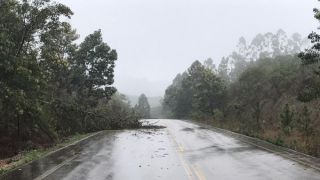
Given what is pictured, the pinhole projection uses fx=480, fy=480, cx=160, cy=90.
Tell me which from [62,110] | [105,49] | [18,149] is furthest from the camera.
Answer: [105,49]

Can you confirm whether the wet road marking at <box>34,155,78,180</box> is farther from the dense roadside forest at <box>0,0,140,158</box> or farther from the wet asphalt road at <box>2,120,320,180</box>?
the dense roadside forest at <box>0,0,140,158</box>

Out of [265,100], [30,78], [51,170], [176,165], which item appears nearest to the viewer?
[51,170]

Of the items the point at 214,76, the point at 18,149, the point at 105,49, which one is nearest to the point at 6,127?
the point at 18,149

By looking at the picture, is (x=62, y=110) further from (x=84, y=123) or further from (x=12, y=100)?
(x=12, y=100)

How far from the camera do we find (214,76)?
73.0m

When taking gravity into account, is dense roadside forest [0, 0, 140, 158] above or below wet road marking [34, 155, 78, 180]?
above

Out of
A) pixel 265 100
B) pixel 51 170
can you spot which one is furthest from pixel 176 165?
pixel 265 100

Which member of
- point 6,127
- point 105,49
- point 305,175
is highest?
point 105,49

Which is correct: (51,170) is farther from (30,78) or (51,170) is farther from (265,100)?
(265,100)

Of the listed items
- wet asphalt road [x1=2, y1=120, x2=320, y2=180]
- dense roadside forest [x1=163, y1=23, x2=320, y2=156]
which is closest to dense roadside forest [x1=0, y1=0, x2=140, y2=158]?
wet asphalt road [x1=2, y1=120, x2=320, y2=180]

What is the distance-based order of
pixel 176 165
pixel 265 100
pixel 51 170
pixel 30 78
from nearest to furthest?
pixel 51 170, pixel 176 165, pixel 30 78, pixel 265 100

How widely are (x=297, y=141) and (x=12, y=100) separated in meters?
13.0

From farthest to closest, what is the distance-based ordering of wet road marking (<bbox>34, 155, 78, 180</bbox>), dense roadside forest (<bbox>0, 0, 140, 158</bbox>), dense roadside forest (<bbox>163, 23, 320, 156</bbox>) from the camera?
dense roadside forest (<bbox>163, 23, 320, 156</bbox>), dense roadside forest (<bbox>0, 0, 140, 158</bbox>), wet road marking (<bbox>34, 155, 78, 180</bbox>)

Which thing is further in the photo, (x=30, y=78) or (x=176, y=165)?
(x=30, y=78)
